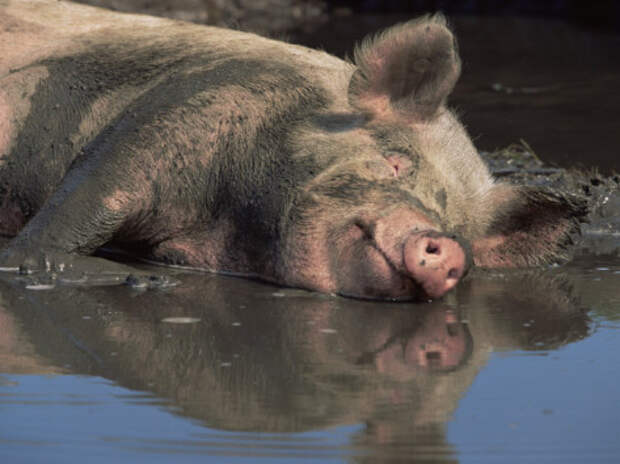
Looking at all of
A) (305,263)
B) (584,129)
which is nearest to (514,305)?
(305,263)

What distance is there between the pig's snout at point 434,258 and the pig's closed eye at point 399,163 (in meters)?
0.44

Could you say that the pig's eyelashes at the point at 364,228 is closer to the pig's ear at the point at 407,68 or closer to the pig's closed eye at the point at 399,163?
the pig's closed eye at the point at 399,163

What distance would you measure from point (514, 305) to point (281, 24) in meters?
11.9

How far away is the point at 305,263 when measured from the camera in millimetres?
4590

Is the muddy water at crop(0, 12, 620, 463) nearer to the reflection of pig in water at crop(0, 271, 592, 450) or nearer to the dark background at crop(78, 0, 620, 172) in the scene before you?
the reflection of pig in water at crop(0, 271, 592, 450)

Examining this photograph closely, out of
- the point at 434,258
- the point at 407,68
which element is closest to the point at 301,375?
the point at 434,258

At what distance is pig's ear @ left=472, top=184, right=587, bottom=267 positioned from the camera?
5031 millimetres

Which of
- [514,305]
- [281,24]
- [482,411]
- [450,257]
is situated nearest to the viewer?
[482,411]

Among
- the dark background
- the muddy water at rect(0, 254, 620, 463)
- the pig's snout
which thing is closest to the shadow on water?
the dark background

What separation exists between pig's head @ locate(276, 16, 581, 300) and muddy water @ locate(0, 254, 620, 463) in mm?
149

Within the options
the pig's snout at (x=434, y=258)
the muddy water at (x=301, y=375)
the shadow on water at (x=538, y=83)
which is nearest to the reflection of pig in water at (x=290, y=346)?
the muddy water at (x=301, y=375)

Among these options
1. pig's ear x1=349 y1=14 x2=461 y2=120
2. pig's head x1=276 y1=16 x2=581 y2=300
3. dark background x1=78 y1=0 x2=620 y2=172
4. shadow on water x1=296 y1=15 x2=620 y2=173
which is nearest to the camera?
pig's head x1=276 y1=16 x2=581 y2=300

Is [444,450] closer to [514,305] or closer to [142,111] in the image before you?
[514,305]

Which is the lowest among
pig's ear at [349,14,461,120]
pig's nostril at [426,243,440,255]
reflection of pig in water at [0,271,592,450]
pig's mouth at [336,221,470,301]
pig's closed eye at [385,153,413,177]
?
reflection of pig in water at [0,271,592,450]
